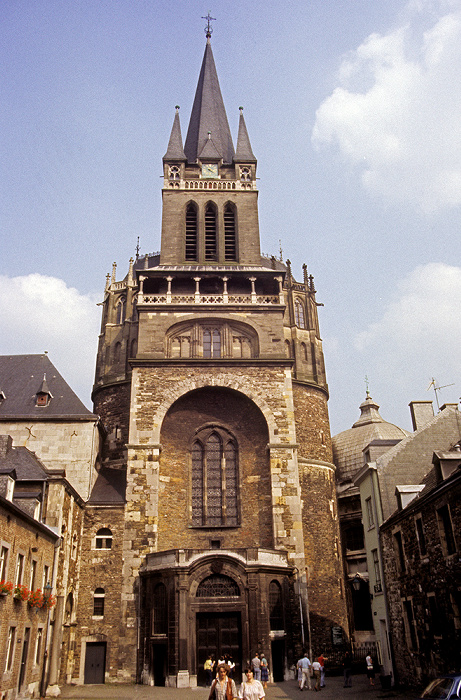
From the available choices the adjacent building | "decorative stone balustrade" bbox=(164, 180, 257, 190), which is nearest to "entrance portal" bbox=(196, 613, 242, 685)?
the adjacent building

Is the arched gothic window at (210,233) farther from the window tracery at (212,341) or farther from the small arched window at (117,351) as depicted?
the small arched window at (117,351)

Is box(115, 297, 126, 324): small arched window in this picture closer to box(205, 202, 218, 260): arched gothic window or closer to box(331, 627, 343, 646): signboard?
box(205, 202, 218, 260): arched gothic window

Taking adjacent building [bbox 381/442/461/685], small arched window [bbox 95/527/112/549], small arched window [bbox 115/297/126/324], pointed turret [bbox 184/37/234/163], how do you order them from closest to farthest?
1. adjacent building [bbox 381/442/461/685]
2. small arched window [bbox 95/527/112/549]
3. small arched window [bbox 115/297/126/324]
4. pointed turret [bbox 184/37/234/163]

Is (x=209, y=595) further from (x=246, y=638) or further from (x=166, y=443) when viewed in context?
(x=166, y=443)

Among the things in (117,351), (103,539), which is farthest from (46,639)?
(117,351)

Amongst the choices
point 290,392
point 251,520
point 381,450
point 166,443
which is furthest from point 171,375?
point 381,450

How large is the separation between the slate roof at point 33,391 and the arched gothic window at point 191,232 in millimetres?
9562

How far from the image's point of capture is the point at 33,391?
3019 centimetres

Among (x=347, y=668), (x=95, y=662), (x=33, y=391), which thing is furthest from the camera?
(x=33, y=391)

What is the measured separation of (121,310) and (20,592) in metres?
21.9

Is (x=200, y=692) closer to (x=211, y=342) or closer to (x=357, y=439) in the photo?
(x=211, y=342)

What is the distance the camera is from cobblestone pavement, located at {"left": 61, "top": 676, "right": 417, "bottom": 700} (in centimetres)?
1894

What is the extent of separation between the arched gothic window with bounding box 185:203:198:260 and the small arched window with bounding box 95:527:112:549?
15668 millimetres

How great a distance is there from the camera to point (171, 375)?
29.1 metres
